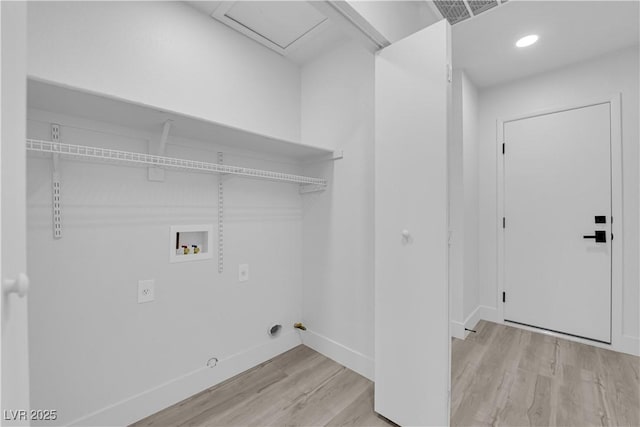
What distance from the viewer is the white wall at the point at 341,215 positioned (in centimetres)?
200

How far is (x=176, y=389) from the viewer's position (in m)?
1.65

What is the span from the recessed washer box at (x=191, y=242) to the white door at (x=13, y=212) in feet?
3.48

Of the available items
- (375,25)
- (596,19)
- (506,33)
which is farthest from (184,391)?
(596,19)

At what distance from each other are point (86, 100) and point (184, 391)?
169 cm

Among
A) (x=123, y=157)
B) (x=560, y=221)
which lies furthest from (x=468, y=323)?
(x=123, y=157)

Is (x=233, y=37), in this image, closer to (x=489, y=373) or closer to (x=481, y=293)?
(x=489, y=373)

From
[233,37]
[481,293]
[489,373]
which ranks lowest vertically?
[489,373]

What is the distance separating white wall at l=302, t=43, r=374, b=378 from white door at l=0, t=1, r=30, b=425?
5.61 ft

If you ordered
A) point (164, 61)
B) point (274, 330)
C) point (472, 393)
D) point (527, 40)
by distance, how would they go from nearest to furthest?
point (164, 61) → point (472, 393) → point (527, 40) → point (274, 330)

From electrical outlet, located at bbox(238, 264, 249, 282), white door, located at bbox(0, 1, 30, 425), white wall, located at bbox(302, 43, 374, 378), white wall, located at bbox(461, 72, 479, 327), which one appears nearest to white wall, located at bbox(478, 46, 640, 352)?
white wall, located at bbox(461, 72, 479, 327)

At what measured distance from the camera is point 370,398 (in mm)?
1712

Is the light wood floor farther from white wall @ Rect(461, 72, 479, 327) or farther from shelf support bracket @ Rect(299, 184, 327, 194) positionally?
shelf support bracket @ Rect(299, 184, 327, 194)

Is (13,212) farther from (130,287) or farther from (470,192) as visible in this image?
(470,192)

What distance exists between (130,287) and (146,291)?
8 cm
